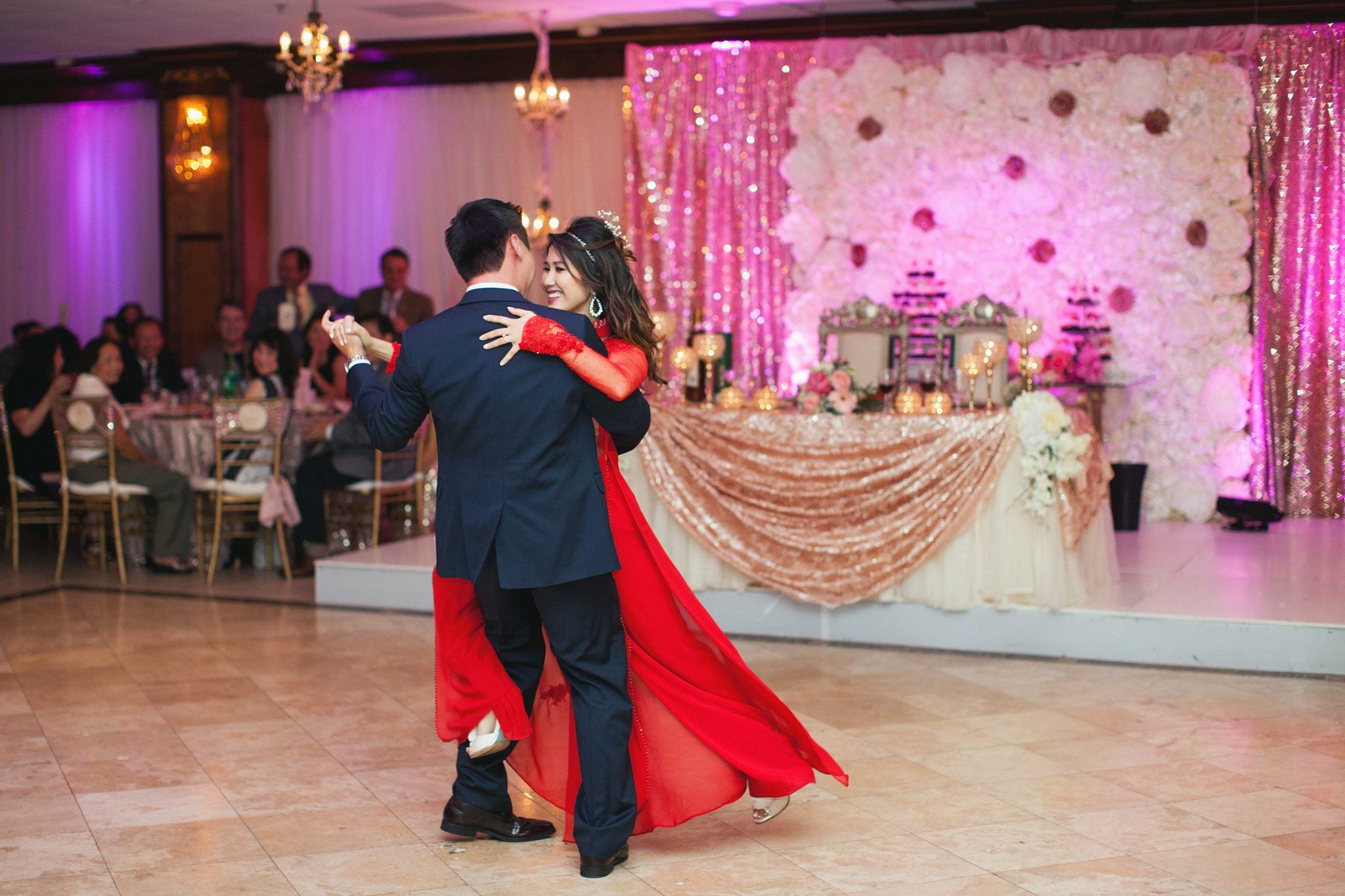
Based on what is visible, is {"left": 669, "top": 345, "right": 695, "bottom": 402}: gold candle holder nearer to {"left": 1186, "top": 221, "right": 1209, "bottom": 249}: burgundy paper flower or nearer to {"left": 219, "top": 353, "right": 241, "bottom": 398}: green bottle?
{"left": 219, "top": 353, "right": 241, "bottom": 398}: green bottle

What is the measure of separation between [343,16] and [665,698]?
7781mm

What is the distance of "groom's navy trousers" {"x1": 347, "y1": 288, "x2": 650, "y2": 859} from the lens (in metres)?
3.15

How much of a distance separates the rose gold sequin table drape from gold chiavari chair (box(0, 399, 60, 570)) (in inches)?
155

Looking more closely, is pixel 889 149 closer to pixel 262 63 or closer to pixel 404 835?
pixel 262 63

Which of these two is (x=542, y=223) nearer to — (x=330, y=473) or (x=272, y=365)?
(x=272, y=365)

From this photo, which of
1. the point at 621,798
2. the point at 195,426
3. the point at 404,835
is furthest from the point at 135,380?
the point at 621,798

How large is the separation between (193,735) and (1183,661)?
141 inches

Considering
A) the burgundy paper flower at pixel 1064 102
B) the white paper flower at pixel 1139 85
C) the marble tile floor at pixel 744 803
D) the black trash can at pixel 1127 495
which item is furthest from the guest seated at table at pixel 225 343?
the white paper flower at pixel 1139 85

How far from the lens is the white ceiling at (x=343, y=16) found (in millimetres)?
9531

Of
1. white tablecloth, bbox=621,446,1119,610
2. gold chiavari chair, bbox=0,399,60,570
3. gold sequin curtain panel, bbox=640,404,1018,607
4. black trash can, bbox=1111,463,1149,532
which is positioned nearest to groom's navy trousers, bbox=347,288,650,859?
gold sequin curtain panel, bbox=640,404,1018,607

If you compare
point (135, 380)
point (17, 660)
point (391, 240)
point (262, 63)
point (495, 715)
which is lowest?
point (17, 660)

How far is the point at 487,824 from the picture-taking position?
358cm

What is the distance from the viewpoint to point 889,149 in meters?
9.46

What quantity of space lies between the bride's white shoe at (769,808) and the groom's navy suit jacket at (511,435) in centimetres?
79
